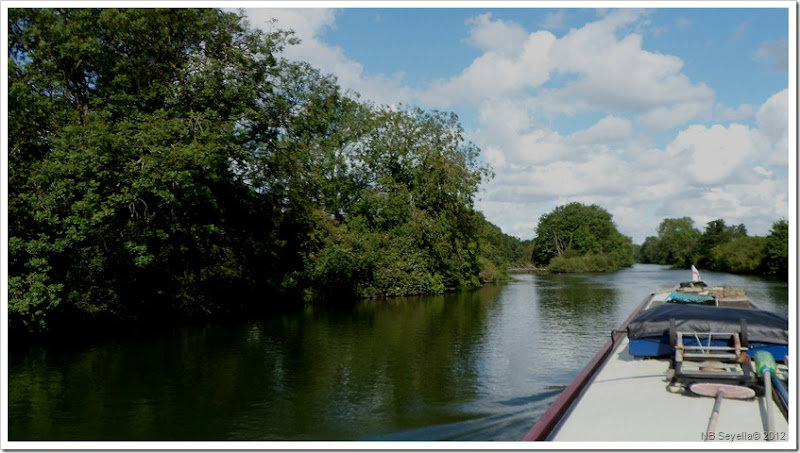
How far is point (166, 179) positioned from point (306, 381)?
7350mm

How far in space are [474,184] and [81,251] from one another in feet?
77.0

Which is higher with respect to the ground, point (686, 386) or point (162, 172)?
point (162, 172)

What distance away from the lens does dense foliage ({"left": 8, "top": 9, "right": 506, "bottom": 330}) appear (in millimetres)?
14578

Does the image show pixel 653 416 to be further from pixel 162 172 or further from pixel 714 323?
pixel 162 172

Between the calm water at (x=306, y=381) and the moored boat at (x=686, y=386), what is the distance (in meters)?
1.71

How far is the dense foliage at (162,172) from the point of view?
1458 cm

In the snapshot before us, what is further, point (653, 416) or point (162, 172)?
point (162, 172)

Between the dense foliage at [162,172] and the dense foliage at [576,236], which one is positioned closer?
the dense foliage at [162,172]

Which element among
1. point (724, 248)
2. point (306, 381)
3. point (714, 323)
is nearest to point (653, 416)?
point (714, 323)

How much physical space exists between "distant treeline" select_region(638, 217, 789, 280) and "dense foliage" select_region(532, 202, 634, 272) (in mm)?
9461

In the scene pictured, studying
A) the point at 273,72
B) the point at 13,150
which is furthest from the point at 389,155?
the point at 13,150

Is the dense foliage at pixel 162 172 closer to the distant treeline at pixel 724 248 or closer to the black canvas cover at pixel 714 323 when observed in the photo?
the black canvas cover at pixel 714 323

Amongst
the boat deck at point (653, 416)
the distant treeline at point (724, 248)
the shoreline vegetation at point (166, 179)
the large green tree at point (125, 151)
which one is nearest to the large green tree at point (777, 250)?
the distant treeline at point (724, 248)

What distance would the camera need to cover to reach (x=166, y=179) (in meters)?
15.8
